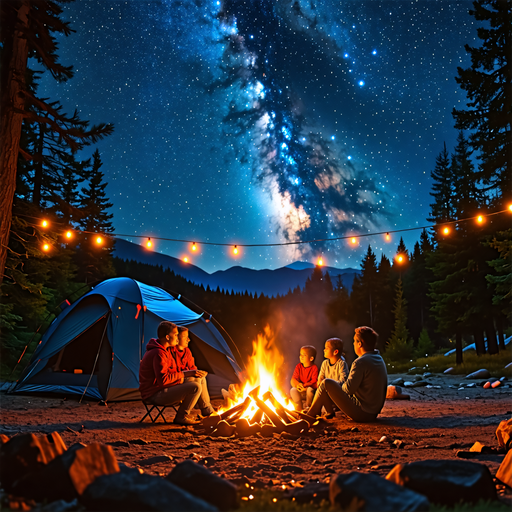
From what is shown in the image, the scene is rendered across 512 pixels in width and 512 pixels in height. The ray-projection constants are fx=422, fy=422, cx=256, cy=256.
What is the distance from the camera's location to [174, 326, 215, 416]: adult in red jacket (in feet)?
22.3

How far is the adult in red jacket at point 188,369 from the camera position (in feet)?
22.3

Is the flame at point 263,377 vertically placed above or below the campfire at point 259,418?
above

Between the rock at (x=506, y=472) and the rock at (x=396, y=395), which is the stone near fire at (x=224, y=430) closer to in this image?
the rock at (x=506, y=472)

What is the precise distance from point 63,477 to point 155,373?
3761mm

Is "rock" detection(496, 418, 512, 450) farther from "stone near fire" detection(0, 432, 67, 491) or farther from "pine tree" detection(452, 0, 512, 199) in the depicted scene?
"pine tree" detection(452, 0, 512, 199)

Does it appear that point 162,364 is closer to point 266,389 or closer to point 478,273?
point 266,389

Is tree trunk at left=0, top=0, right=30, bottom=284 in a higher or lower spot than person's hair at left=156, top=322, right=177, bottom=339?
higher

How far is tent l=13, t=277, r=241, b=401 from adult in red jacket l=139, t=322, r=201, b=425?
Result: 3001 millimetres

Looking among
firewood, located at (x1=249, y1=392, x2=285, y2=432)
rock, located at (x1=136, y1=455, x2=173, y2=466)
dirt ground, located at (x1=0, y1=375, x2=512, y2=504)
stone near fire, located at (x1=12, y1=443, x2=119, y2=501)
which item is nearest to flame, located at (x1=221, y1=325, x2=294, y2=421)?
firewood, located at (x1=249, y1=392, x2=285, y2=432)

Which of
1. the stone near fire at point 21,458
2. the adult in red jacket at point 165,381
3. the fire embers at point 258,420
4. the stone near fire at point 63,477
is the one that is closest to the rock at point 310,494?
the stone near fire at point 63,477

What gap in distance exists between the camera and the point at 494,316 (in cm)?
1872

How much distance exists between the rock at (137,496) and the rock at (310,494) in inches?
27.5

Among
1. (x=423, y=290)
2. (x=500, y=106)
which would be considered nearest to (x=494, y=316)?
(x=500, y=106)

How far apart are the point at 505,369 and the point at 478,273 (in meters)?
5.57
